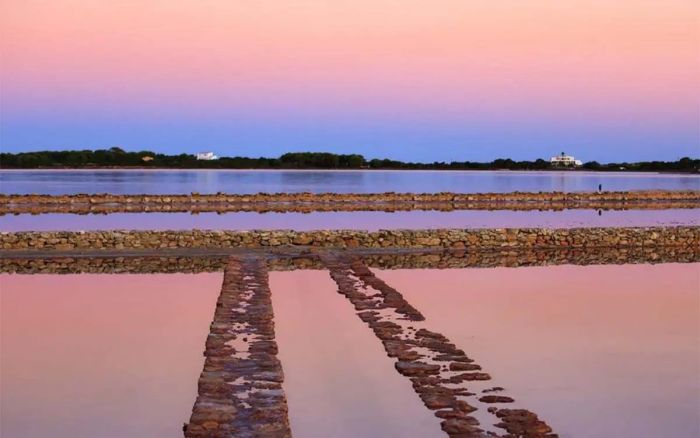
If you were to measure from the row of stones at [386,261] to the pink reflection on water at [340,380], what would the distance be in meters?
4.01

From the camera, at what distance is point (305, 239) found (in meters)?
15.8

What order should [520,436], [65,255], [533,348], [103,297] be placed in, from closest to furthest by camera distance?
[520,436]
[533,348]
[103,297]
[65,255]

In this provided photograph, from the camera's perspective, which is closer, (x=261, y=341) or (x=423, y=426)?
(x=423, y=426)

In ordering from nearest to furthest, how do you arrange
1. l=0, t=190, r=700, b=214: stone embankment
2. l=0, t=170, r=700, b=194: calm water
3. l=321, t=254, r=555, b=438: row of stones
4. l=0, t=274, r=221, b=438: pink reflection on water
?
l=321, t=254, r=555, b=438: row of stones < l=0, t=274, r=221, b=438: pink reflection on water < l=0, t=190, r=700, b=214: stone embankment < l=0, t=170, r=700, b=194: calm water

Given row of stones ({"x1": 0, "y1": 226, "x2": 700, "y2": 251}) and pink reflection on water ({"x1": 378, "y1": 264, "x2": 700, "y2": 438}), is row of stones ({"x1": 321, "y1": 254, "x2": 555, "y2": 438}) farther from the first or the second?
row of stones ({"x1": 0, "y1": 226, "x2": 700, "y2": 251})

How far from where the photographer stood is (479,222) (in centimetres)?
2461

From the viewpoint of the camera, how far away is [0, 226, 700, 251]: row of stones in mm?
15562

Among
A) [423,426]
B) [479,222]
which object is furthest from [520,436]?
[479,222]

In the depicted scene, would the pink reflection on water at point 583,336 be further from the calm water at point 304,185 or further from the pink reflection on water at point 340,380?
the calm water at point 304,185

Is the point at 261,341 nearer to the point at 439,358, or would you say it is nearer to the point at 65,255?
the point at 439,358

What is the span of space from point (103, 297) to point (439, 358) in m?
5.12

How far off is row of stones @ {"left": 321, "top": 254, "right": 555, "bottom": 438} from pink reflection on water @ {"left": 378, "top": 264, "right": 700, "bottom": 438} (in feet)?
0.60

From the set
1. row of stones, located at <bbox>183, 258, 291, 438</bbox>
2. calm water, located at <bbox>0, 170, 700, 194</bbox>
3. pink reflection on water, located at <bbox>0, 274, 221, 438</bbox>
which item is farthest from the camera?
calm water, located at <bbox>0, 170, 700, 194</bbox>

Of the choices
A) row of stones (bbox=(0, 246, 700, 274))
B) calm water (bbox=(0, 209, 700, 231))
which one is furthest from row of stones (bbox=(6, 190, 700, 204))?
row of stones (bbox=(0, 246, 700, 274))
